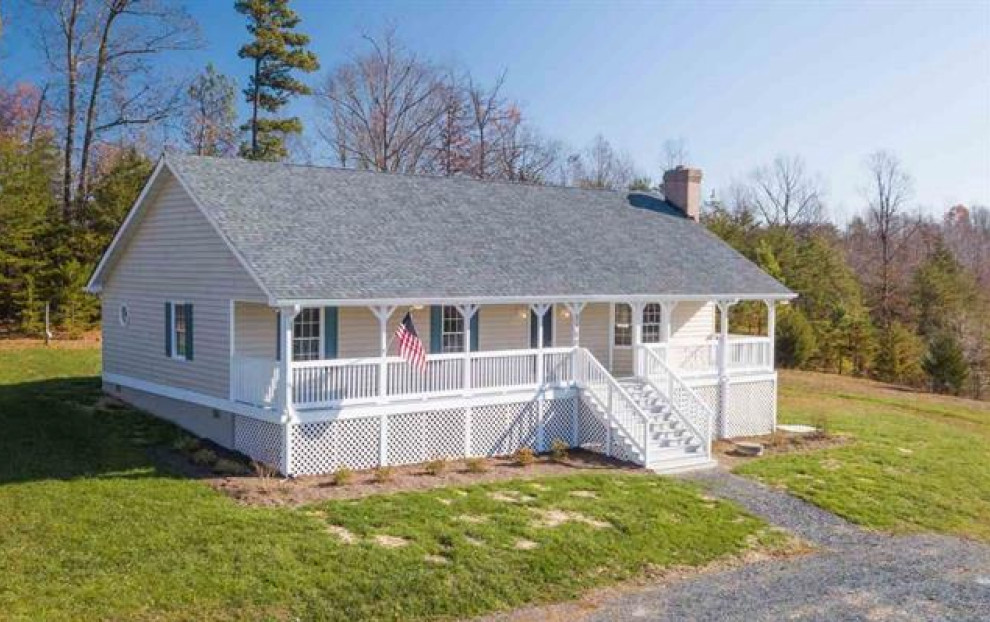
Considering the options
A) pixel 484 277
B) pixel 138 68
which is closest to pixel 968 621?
pixel 484 277

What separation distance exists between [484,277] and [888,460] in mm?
11095

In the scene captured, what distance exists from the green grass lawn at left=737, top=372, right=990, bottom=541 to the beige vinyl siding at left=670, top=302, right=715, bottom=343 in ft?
14.6

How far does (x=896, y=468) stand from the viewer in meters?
20.5

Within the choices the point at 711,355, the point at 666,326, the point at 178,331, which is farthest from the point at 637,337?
the point at 178,331

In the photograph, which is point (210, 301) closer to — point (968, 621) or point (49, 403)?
point (49, 403)

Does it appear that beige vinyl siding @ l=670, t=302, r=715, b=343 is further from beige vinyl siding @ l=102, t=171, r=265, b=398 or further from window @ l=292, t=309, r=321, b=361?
beige vinyl siding @ l=102, t=171, r=265, b=398

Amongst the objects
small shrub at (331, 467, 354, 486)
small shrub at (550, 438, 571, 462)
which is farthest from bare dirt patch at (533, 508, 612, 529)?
small shrub at (550, 438, 571, 462)

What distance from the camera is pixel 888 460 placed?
21.0 metres

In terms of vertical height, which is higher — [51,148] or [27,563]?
[51,148]

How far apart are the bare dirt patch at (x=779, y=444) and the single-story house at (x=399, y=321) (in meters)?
0.59

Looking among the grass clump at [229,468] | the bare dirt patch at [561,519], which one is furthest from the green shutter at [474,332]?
the bare dirt patch at [561,519]

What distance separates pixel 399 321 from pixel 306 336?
2.26m

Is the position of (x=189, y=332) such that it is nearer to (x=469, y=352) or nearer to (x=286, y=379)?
(x=286, y=379)

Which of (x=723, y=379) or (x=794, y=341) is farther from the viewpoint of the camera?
(x=794, y=341)
